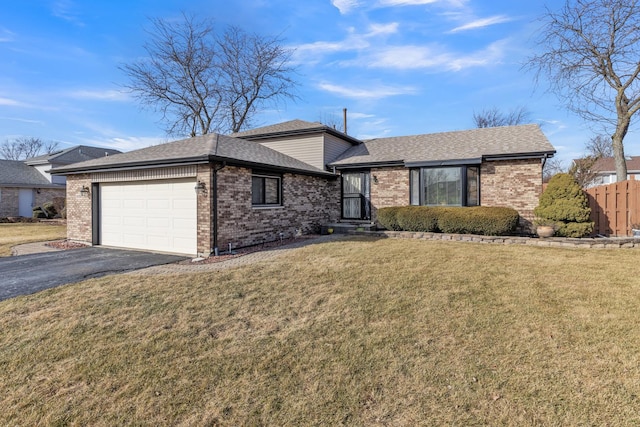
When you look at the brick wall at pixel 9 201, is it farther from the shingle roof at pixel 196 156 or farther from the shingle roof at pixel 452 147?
the shingle roof at pixel 452 147

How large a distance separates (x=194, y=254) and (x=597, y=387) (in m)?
8.74

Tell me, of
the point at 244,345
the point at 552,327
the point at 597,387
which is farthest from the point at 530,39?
the point at 244,345

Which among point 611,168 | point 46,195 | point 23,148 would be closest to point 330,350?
point 46,195

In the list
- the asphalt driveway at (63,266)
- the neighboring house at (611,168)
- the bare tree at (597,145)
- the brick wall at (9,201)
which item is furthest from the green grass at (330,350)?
the neighboring house at (611,168)

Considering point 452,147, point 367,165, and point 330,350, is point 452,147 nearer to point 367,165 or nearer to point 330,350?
point 367,165

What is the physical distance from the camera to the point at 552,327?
4.08 meters

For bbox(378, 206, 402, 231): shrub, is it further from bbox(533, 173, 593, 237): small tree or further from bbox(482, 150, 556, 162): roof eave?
bbox(533, 173, 593, 237): small tree

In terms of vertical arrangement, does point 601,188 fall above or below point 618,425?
above

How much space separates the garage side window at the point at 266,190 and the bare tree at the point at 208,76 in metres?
17.5

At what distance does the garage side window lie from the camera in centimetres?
1049

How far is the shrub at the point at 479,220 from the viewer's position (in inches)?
424

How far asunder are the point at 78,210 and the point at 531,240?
15.5 metres

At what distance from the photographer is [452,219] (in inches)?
448

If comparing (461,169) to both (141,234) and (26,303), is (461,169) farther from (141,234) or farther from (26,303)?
(26,303)
